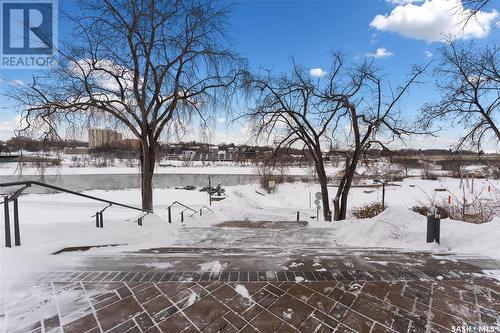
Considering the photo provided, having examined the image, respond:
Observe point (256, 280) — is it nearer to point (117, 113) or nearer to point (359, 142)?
point (117, 113)

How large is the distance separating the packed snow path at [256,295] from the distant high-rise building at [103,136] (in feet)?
20.6

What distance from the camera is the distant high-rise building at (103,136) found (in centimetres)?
909

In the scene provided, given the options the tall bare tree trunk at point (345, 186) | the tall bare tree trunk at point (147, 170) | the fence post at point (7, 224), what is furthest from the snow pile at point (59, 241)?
the tall bare tree trunk at point (345, 186)

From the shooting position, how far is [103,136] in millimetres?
9289

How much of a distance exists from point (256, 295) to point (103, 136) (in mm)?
8398

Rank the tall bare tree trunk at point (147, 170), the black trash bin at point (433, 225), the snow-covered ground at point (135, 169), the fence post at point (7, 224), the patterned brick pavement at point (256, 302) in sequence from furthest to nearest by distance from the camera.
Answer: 1. the snow-covered ground at point (135, 169)
2. the tall bare tree trunk at point (147, 170)
3. the black trash bin at point (433, 225)
4. the fence post at point (7, 224)
5. the patterned brick pavement at point (256, 302)

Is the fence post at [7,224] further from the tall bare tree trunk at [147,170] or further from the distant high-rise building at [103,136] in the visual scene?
the distant high-rise building at [103,136]

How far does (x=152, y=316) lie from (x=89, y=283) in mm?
983

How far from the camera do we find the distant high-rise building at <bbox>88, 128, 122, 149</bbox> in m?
9.09

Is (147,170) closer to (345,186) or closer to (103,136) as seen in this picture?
(103,136)

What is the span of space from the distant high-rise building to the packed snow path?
6288 millimetres

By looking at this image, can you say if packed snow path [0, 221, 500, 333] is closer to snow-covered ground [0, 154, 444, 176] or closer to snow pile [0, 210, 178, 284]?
snow pile [0, 210, 178, 284]

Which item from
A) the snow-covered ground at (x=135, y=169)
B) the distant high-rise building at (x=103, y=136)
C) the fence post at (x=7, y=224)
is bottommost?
the snow-covered ground at (x=135, y=169)

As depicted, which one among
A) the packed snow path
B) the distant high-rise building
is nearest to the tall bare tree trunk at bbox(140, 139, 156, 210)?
the distant high-rise building
